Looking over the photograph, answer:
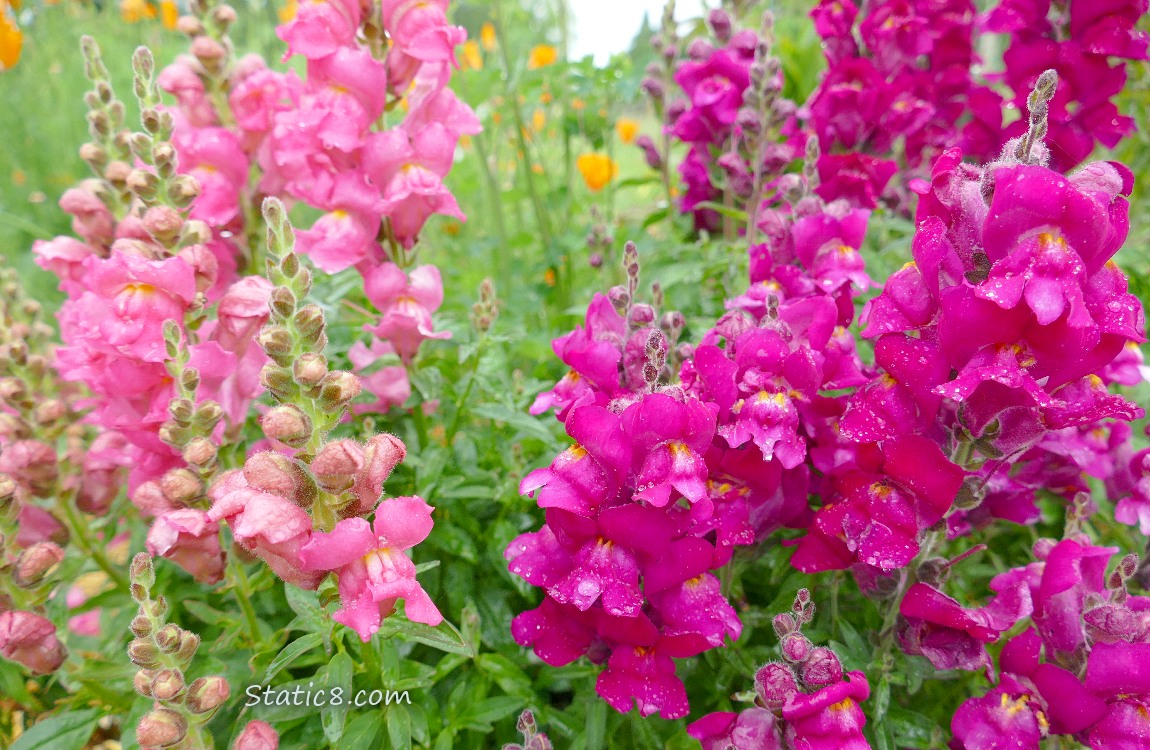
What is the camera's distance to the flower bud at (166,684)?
1.09 meters

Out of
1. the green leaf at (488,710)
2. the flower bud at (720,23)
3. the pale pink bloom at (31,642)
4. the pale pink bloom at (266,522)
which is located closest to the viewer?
the pale pink bloom at (266,522)

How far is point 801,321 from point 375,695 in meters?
1.00

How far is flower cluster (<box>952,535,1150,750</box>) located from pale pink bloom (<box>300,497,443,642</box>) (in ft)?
3.04

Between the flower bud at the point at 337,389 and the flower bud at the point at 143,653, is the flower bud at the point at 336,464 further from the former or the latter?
the flower bud at the point at 143,653

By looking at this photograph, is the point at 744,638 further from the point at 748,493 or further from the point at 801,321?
the point at 801,321

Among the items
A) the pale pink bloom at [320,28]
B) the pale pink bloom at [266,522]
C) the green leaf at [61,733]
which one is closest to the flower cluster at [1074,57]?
the pale pink bloom at [320,28]

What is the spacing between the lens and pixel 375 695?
1.36 meters

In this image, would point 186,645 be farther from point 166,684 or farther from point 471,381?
point 471,381

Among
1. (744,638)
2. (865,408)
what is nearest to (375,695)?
(744,638)

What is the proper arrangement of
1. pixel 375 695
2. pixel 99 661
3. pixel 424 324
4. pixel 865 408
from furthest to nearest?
pixel 424 324 < pixel 99 661 < pixel 375 695 < pixel 865 408

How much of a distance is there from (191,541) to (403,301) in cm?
63

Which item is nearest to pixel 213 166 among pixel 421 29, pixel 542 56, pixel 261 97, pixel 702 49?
pixel 261 97

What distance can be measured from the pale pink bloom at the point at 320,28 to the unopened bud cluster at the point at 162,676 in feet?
3.38

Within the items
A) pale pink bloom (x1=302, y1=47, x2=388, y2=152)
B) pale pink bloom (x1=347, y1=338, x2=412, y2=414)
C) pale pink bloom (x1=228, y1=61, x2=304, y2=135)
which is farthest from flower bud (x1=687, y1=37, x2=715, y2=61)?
pale pink bloom (x1=347, y1=338, x2=412, y2=414)
